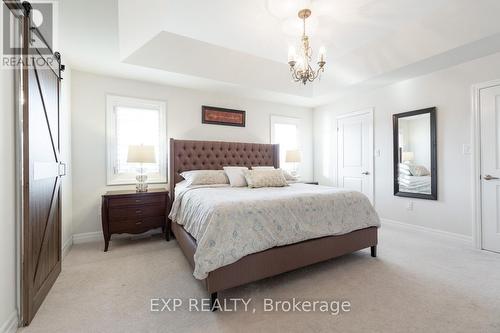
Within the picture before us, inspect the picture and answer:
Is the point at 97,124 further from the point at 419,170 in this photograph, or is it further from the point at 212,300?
the point at 419,170

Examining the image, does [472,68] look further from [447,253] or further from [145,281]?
[145,281]

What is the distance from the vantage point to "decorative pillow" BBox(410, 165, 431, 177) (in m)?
3.57

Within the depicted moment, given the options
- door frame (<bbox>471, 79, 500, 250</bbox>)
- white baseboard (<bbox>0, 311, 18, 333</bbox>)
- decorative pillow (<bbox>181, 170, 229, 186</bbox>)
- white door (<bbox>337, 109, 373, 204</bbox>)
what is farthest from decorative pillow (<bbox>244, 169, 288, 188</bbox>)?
door frame (<bbox>471, 79, 500, 250</bbox>)

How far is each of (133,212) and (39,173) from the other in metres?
1.34

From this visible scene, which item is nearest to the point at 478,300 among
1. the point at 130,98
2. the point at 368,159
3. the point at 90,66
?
the point at 368,159

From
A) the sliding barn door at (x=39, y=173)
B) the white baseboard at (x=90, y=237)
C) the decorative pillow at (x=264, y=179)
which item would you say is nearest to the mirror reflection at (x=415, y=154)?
the decorative pillow at (x=264, y=179)

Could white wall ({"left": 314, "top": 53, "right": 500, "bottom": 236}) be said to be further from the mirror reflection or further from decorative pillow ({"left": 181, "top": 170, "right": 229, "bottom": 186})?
decorative pillow ({"left": 181, "top": 170, "right": 229, "bottom": 186})

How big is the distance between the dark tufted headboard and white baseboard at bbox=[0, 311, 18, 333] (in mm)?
2173

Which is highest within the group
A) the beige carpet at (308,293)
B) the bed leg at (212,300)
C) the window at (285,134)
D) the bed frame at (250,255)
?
the window at (285,134)

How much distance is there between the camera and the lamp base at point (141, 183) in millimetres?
3252

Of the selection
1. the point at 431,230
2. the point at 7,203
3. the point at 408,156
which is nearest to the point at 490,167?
the point at 408,156

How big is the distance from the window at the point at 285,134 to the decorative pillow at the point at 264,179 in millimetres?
1589

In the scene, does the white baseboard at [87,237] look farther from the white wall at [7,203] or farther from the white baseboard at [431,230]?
the white baseboard at [431,230]

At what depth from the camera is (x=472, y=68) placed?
3.04 meters
